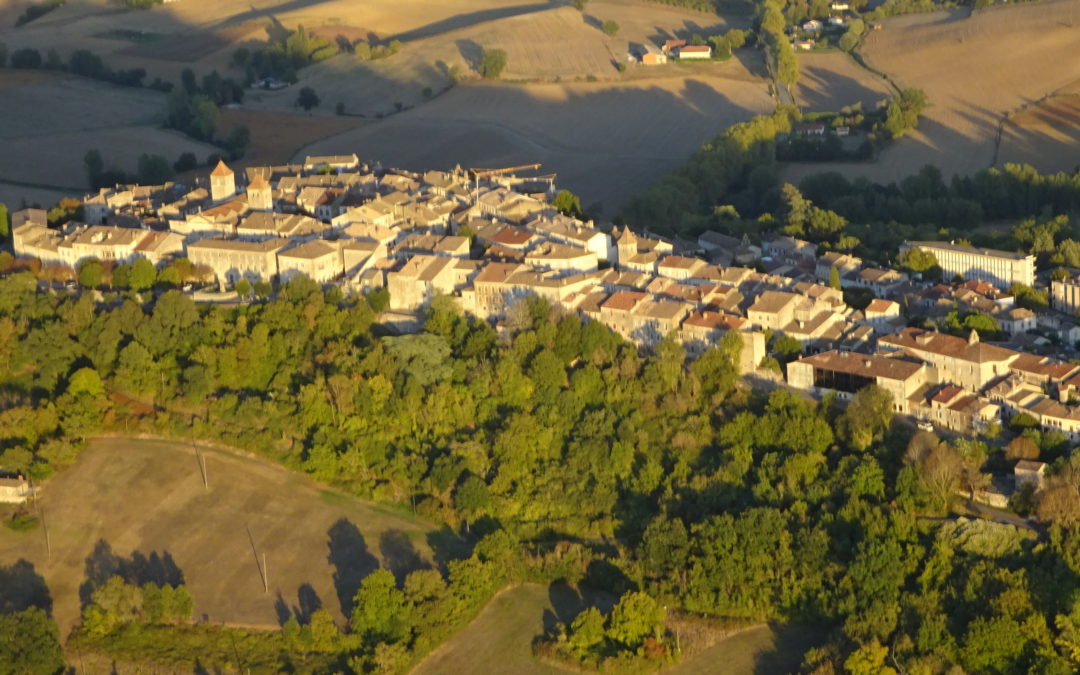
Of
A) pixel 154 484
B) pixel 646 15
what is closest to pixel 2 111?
pixel 646 15

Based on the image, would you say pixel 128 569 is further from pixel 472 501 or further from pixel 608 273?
pixel 608 273

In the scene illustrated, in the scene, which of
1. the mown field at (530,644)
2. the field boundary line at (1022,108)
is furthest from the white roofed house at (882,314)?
the field boundary line at (1022,108)

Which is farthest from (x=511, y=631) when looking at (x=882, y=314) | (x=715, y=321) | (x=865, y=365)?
(x=882, y=314)

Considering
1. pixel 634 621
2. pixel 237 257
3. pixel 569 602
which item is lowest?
pixel 569 602

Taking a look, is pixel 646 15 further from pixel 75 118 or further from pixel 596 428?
pixel 596 428

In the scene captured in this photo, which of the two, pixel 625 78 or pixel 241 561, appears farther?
pixel 625 78

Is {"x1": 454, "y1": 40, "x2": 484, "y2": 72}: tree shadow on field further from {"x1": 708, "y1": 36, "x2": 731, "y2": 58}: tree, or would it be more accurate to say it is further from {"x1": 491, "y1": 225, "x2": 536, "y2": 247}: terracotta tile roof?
{"x1": 491, "y1": 225, "x2": 536, "y2": 247}: terracotta tile roof
